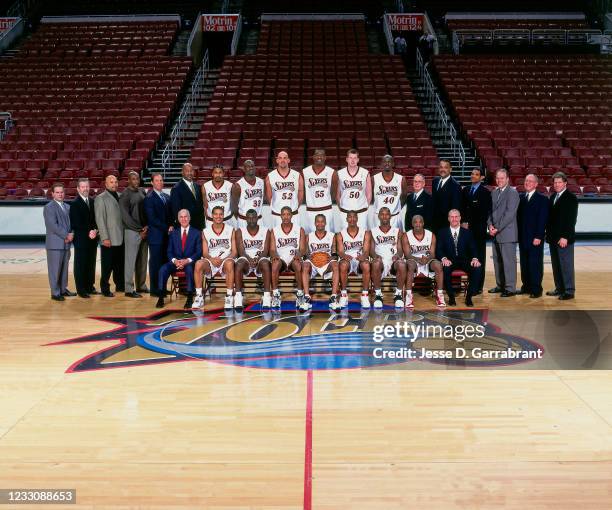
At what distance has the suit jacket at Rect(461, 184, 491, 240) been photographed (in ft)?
25.3

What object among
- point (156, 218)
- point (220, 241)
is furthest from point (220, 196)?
point (156, 218)

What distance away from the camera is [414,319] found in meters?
6.60

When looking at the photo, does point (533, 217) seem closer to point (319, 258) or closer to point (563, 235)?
point (563, 235)

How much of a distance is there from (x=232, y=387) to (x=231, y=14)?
59.7ft

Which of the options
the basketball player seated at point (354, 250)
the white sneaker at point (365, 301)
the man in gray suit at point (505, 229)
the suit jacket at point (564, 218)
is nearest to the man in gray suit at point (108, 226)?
the basketball player seated at point (354, 250)

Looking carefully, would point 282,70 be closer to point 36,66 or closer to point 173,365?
point 36,66

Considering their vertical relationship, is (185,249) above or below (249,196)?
below

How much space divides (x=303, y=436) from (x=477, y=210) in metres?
4.78

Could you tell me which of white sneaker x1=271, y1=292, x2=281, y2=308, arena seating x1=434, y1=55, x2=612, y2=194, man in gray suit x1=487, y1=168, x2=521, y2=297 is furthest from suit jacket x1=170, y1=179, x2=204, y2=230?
arena seating x1=434, y1=55, x2=612, y2=194

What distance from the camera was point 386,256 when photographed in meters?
7.45

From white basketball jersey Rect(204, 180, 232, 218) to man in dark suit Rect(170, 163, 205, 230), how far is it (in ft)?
0.44

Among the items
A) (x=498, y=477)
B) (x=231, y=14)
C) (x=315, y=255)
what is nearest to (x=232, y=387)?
(x=498, y=477)

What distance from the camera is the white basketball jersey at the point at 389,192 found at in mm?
7867

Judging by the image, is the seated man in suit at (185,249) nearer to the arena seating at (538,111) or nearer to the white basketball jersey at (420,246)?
the white basketball jersey at (420,246)
